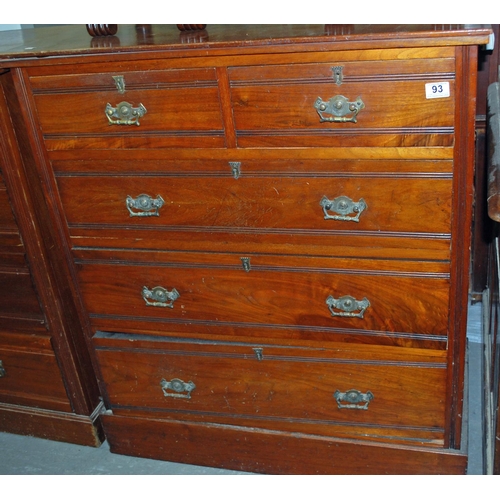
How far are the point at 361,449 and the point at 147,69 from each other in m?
1.19

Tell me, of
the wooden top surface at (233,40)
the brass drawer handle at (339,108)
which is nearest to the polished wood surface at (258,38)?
the wooden top surface at (233,40)

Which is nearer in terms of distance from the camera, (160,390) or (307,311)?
(307,311)

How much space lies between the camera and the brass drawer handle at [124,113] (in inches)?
62.4

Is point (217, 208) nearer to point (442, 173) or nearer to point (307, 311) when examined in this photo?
point (307, 311)

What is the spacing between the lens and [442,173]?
1.46 m

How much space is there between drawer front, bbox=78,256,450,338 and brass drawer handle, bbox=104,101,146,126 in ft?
1.35

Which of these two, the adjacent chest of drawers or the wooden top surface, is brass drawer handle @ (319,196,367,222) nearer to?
the wooden top surface

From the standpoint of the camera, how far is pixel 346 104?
144 cm

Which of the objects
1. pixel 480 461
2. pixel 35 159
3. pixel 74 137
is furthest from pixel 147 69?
pixel 480 461

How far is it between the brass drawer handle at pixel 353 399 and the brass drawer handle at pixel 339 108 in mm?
764

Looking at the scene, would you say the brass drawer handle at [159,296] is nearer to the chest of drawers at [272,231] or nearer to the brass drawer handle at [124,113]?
the chest of drawers at [272,231]

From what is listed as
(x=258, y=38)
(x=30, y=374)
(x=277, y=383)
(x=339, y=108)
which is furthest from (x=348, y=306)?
(x=30, y=374)

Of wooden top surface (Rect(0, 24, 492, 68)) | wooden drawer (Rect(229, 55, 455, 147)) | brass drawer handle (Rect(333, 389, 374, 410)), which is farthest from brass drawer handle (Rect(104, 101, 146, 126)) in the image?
brass drawer handle (Rect(333, 389, 374, 410))

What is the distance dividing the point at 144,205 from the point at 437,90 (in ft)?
2.58
